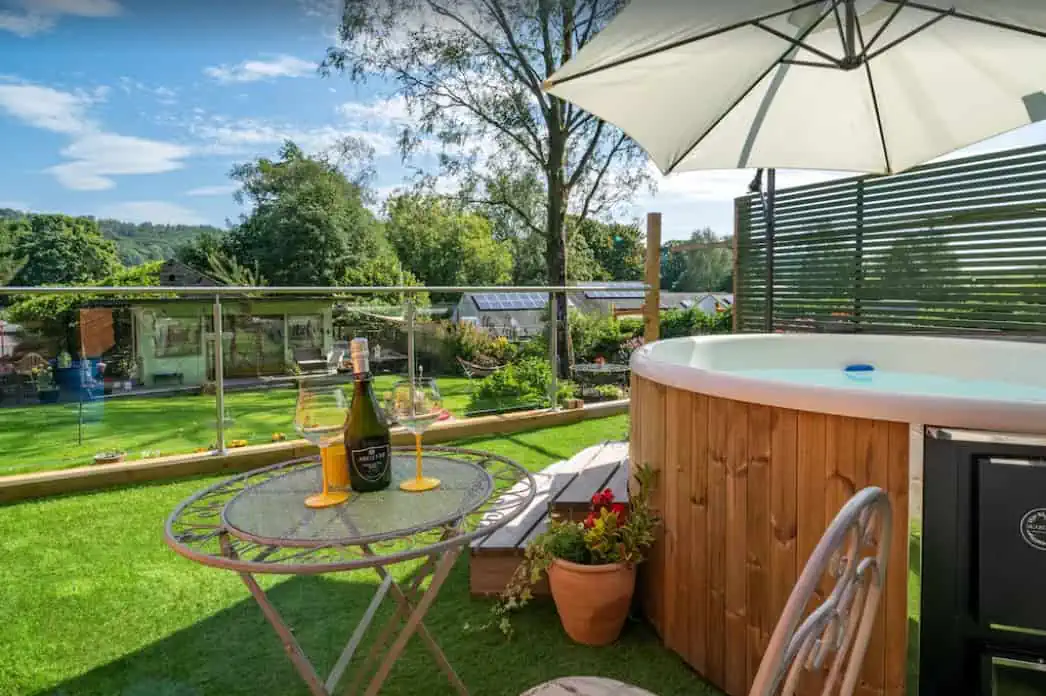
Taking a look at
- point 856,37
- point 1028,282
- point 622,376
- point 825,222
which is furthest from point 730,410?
point 622,376

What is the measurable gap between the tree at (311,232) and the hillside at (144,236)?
3653 mm

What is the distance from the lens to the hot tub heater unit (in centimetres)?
127

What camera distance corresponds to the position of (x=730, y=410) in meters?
1.75

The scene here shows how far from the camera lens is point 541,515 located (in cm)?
267

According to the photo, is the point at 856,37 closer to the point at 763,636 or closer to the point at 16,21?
the point at 763,636

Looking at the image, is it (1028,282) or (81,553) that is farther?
(1028,282)

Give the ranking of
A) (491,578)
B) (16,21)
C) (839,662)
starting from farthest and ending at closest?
(16,21), (491,578), (839,662)

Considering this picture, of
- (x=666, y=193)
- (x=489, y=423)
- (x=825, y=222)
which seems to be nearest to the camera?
(x=489, y=423)

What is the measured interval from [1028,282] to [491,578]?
3.52 m

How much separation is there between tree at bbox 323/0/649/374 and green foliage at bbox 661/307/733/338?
7.17 feet

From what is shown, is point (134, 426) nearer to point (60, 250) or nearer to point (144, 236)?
point (144, 236)

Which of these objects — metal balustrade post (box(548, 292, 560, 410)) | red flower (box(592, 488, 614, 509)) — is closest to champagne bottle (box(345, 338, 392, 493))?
red flower (box(592, 488, 614, 509))

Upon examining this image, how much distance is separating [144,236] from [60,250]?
8.23 metres

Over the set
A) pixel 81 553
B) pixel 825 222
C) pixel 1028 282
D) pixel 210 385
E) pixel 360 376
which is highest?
pixel 825 222
